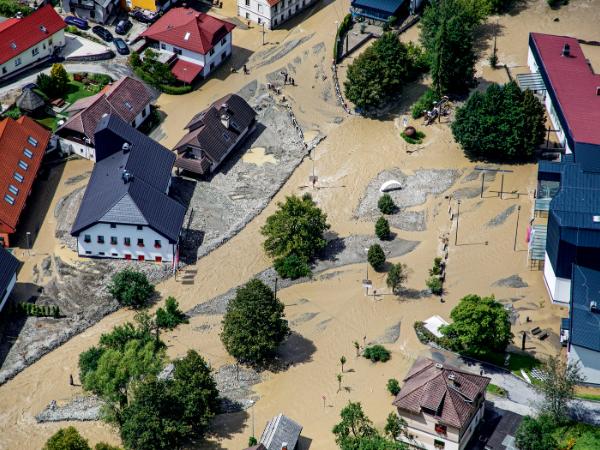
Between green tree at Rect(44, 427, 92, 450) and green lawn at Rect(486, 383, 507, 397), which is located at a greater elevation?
green tree at Rect(44, 427, 92, 450)

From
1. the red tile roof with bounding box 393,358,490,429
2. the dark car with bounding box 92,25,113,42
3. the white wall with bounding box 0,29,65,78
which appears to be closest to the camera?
the red tile roof with bounding box 393,358,490,429

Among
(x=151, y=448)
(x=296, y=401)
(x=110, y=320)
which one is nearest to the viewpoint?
(x=151, y=448)

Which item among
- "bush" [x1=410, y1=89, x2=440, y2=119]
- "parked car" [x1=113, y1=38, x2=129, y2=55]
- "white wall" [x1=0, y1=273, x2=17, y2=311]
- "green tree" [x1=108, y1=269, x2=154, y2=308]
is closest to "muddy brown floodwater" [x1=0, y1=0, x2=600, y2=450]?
"green tree" [x1=108, y1=269, x2=154, y2=308]

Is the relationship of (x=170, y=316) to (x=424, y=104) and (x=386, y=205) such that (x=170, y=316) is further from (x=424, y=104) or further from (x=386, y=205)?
(x=424, y=104)

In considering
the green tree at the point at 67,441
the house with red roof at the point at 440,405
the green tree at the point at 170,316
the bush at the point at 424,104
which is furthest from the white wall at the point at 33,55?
the house with red roof at the point at 440,405

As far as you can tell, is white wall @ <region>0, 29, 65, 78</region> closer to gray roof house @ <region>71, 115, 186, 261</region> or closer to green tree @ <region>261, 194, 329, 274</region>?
gray roof house @ <region>71, 115, 186, 261</region>

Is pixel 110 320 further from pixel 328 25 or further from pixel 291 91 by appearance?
pixel 328 25

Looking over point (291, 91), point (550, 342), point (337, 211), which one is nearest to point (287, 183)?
point (337, 211)
